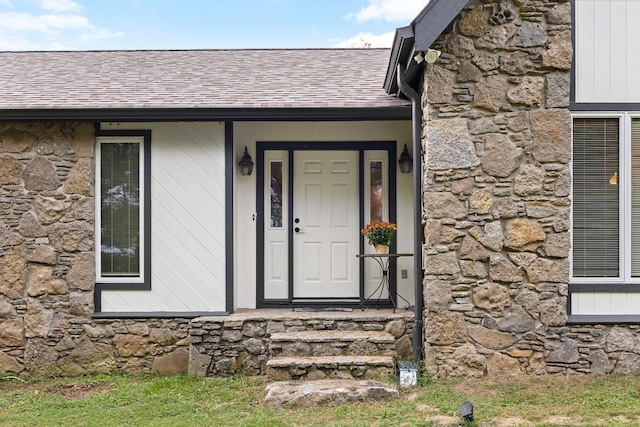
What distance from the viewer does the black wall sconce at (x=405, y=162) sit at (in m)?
6.57

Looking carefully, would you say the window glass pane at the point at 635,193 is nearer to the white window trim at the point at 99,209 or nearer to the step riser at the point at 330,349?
the step riser at the point at 330,349

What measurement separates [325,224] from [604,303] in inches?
120

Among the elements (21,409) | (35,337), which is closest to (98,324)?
(35,337)

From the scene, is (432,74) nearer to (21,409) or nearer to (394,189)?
(394,189)

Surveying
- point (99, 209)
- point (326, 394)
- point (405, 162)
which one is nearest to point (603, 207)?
point (405, 162)

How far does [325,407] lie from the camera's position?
15.1 feet

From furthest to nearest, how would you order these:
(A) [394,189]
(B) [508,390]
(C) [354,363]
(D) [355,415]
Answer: (A) [394,189], (C) [354,363], (B) [508,390], (D) [355,415]

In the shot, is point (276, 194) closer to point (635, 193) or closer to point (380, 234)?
point (380, 234)

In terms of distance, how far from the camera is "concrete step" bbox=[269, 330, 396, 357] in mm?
5547

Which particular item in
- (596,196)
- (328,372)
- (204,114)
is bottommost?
(328,372)

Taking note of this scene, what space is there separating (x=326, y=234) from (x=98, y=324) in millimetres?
2686

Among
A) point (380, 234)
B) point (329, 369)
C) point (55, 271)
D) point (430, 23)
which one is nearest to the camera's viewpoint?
point (430, 23)

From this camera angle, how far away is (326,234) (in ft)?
22.3

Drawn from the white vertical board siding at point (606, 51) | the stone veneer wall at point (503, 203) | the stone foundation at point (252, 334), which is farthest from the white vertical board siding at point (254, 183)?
the white vertical board siding at point (606, 51)
